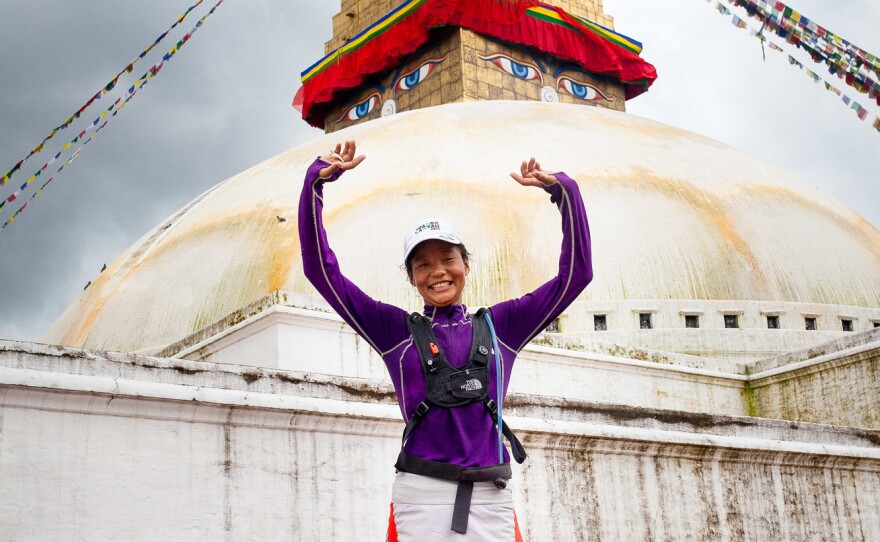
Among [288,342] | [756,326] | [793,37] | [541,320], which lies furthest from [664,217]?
[541,320]

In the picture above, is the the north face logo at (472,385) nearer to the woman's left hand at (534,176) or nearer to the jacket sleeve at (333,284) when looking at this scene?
the jacket sleeve at (333,284)

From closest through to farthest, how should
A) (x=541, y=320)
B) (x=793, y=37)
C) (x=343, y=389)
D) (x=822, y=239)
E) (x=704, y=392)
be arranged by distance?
(x=541, y=320), (x=343, y=389), (x=704, y=392), (x=793, y=37), (x=822, y=239)

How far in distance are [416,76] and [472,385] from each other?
15209 mm

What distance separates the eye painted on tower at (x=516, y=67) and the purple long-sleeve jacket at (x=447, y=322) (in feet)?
46.9

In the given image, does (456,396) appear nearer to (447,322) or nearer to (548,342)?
(447,322)

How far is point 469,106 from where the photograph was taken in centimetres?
1216

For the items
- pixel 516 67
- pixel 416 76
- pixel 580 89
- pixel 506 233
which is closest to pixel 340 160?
pixel 506 233

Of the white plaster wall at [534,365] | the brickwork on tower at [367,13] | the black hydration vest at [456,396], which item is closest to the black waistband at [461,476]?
the black hydration vest at [456,396]

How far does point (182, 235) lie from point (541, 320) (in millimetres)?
8707

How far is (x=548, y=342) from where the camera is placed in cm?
842

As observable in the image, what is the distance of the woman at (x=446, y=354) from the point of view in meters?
2.35

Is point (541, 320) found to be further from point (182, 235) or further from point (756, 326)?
point (182, 235)

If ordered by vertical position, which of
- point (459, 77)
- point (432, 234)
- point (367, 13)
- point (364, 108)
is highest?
point (367, 13)

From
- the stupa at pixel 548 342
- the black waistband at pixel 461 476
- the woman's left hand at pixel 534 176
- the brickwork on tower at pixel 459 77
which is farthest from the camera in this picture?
the brickwork on tower at pixel 459 77
